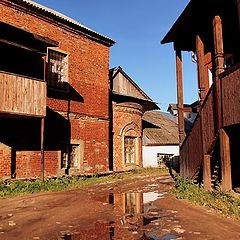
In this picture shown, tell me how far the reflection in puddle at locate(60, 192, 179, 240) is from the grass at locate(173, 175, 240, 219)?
1062 mm

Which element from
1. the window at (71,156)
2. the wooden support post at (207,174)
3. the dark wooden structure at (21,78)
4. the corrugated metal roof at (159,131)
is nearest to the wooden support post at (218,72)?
the wooden support post at (207,174)

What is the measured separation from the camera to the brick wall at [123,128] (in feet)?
61.8

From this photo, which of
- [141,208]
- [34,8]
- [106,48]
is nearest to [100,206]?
[141,208]

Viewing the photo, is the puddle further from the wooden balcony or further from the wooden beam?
the wooden balcony

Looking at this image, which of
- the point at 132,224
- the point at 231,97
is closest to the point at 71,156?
the point at 231,97

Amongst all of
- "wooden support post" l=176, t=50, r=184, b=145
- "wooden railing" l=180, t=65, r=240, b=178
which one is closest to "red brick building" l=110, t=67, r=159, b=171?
"wooden support post" l=176, t=50, r=184, b=145

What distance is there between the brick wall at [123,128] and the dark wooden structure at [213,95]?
7626 mm

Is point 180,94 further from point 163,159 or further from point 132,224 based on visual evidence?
point 163,159

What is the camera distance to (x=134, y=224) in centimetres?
592

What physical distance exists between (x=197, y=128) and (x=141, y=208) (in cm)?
349

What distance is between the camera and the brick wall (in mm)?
18828

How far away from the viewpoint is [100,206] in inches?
319

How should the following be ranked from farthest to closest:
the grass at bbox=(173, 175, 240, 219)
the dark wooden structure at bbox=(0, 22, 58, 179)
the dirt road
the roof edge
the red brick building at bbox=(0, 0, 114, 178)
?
the roof edge, the red brick building at bbox=(0, 0, 114, 178), the dark wooden structure at bbox=(0, 22, 58, 179), the grass at bbox=(173, 175, 240, 219), the dirt road

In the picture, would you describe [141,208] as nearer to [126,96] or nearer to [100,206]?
[100,206]
